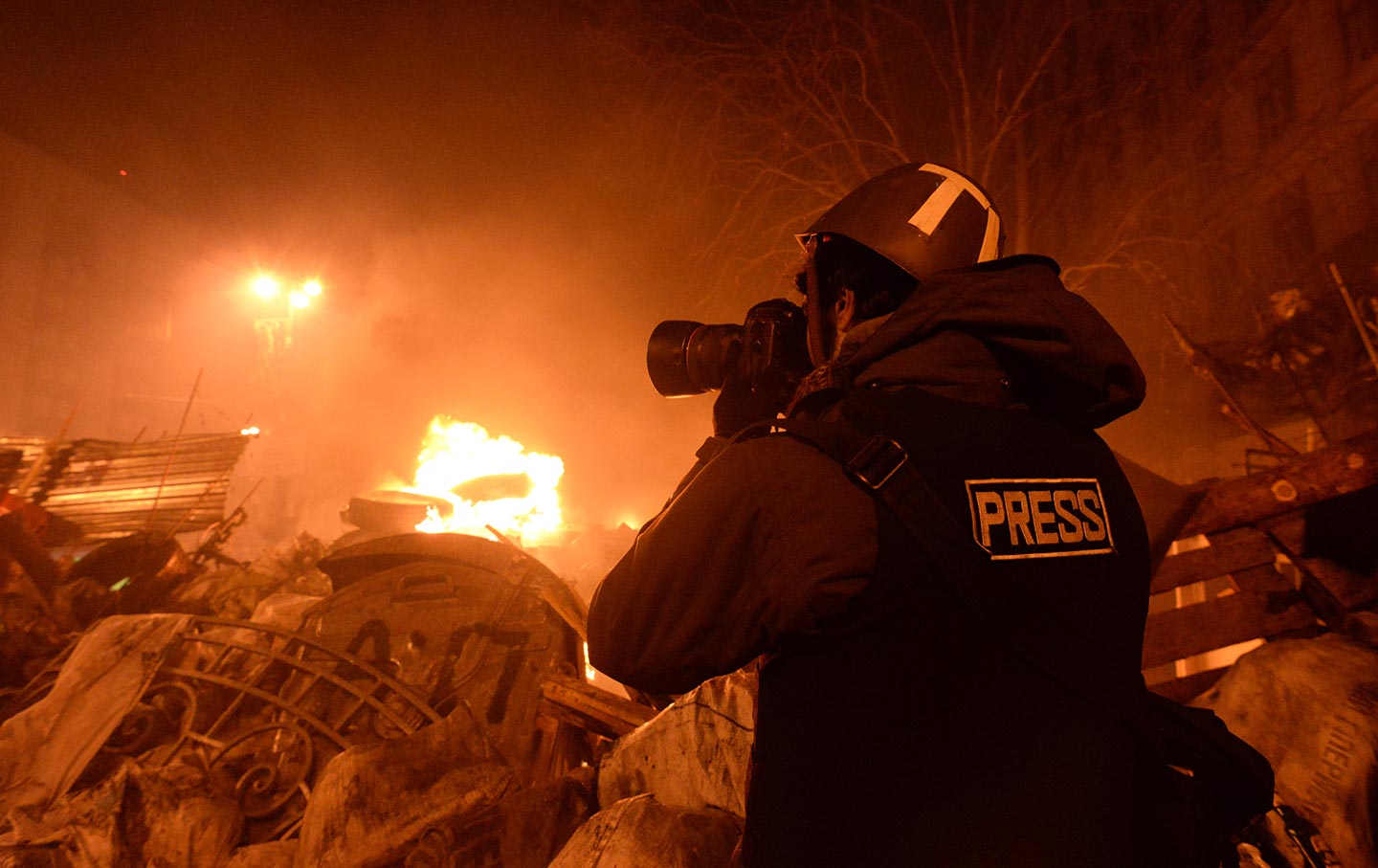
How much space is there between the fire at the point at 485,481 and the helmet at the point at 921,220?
16099mm

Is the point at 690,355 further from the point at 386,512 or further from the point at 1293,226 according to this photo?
the point at 1293,226

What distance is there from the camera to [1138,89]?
32.7 ft

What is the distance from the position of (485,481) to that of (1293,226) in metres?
22.0

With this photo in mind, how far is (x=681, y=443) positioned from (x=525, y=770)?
26.1 m

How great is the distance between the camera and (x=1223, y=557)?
347 centimetres

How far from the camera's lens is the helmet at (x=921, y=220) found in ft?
4.99

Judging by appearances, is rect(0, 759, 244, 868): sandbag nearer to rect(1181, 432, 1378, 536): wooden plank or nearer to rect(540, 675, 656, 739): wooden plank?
rect(540, 675, 656, 739): wooden plank

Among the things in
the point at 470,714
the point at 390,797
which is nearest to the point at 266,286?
the point at 470,714

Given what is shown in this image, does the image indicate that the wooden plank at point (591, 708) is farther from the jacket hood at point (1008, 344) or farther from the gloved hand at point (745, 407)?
the jacket hood at point (1008, 344)

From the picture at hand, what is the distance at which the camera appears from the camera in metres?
1.52

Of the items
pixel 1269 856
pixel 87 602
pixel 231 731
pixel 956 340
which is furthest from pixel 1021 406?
pixel 87 602

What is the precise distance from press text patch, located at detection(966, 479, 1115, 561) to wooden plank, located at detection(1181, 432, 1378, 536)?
3104 mm

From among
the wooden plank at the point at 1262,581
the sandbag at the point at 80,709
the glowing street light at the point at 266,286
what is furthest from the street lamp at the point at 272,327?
the wooden plank at the point at 1262,581

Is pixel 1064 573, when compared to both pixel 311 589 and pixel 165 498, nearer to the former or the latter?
pixel 311 589
